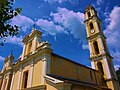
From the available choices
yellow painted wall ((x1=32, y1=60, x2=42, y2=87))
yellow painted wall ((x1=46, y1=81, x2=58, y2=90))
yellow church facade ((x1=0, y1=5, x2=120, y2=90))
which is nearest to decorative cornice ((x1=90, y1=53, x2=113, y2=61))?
yellow church facade ((x1=0, y1=5, x2=120, y2=90))

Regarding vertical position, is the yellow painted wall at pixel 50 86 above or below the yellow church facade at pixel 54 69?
below

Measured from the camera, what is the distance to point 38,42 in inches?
599

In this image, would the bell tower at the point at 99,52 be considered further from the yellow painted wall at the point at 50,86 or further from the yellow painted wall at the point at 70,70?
the yellow painted wall at the point at 50,86

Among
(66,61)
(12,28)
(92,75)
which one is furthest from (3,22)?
(92,75)

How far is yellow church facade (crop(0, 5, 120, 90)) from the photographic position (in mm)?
11867

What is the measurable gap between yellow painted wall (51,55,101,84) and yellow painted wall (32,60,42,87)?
1384mm

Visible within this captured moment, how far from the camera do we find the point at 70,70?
15.1 m

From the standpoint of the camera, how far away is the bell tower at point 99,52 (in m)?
20.2

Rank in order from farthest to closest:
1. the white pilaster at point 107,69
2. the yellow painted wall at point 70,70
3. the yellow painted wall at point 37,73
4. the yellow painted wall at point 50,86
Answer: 1. the white pilaster at point 107,69
2. the yellow painted wall at point 70,70
3. the yellow painted wall at point 37,73
4. the yellow painted wall at point 50,86

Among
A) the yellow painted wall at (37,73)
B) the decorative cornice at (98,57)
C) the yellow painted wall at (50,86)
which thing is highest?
the decorative cornice at (98,57)

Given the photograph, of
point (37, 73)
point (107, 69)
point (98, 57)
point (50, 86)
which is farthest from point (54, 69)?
point (98, 57)

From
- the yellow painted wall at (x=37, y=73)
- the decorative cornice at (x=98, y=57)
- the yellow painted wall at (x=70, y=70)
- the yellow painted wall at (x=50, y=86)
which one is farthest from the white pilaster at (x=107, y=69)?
the yellow painted wall at (x=50, y=86)

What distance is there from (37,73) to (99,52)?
45.7 feet

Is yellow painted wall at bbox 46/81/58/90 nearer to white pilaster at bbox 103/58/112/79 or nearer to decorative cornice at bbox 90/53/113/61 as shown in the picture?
white pilaster at bbox 103/58/112/79
